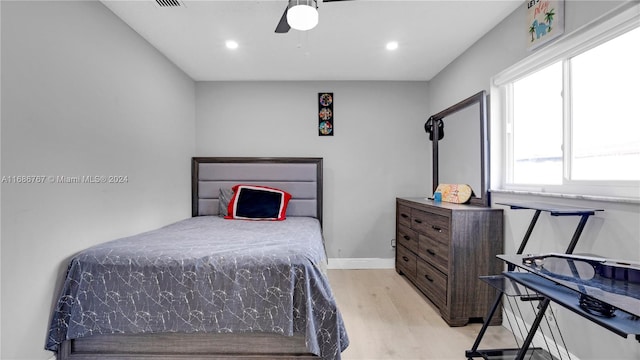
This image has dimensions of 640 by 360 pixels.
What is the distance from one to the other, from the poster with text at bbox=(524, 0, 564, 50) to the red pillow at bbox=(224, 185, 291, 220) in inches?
106

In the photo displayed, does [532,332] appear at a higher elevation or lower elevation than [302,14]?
lower

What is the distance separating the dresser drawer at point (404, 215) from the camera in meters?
3.38

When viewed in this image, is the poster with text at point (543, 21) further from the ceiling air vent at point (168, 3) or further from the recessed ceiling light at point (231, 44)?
the ceiling air vent at point (168, 3)

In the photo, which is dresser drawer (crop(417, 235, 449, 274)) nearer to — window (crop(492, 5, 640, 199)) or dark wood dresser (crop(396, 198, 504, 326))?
dark wood dresser (crop(396, 198, 504, 326))

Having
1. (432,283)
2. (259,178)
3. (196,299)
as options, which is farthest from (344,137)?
(196,299)

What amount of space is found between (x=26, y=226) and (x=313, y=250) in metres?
1.66

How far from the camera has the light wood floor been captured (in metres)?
2.04

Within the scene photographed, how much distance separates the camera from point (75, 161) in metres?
2.00

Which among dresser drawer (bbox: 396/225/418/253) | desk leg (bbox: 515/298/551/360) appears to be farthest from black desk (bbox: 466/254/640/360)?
dresser drawer (bbox: 396/225/418/253)

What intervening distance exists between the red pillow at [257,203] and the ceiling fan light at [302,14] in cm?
212

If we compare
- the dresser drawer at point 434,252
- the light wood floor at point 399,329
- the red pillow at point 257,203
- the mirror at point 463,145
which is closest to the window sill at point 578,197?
the mirror at point 463,145

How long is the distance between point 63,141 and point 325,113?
270 cm

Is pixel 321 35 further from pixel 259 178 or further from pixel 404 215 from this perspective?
pixel 404 215

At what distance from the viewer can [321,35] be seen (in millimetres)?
2645
